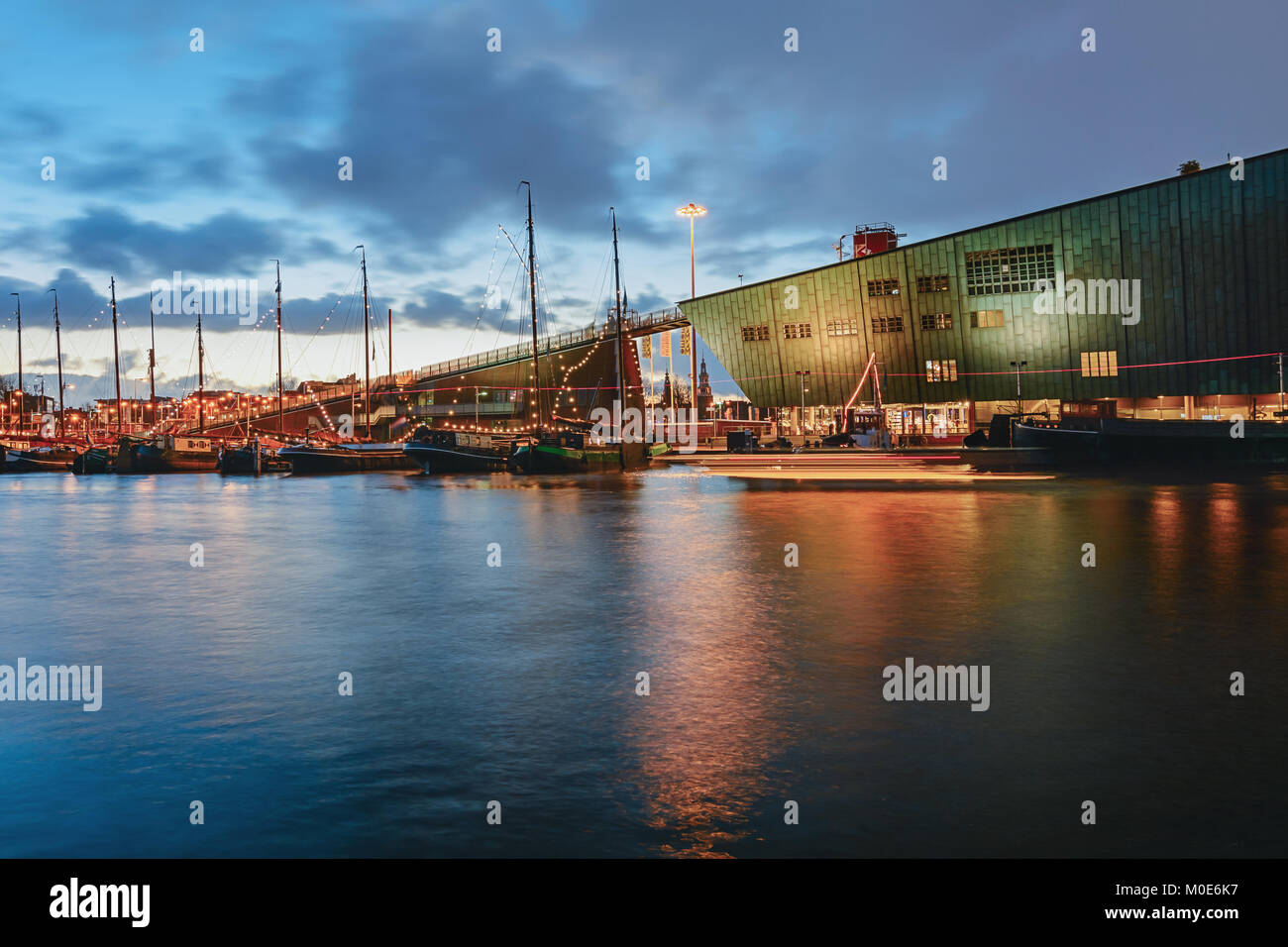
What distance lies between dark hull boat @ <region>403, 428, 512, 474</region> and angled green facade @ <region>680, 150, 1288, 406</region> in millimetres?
25721

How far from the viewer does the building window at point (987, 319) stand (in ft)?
223

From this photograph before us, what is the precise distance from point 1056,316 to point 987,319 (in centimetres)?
473

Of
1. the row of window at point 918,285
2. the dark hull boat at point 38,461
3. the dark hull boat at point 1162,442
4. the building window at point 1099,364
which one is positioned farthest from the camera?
the dark hull boat at point 38,461

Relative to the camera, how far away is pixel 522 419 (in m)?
107

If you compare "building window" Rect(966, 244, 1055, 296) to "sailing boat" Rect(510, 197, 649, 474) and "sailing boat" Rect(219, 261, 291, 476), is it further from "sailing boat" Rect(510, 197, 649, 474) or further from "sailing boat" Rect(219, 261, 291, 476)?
"sailing boat" Rect(219, 261, 291, 476)

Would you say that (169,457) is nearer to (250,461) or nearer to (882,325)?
(250,461)

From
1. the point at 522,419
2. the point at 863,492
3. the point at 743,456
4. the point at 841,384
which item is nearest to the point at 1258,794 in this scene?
the point at 863,492

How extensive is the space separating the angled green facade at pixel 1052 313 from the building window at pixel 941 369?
0.08m

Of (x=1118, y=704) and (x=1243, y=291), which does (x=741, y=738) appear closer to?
(x=1118, y=704)

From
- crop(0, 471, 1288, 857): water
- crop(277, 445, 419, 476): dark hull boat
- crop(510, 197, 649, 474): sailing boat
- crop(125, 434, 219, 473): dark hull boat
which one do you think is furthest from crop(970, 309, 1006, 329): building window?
crop(125, 434, 219, 473): dark hull boat

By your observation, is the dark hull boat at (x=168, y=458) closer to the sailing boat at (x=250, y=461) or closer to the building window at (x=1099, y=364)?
the sailing boat at (x=250, y=461)

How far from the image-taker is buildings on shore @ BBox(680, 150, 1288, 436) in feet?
189

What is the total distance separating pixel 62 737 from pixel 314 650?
295cm

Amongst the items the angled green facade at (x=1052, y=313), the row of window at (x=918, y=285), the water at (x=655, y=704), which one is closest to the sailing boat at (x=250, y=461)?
the angled green facade at (x=1052, y=313)
